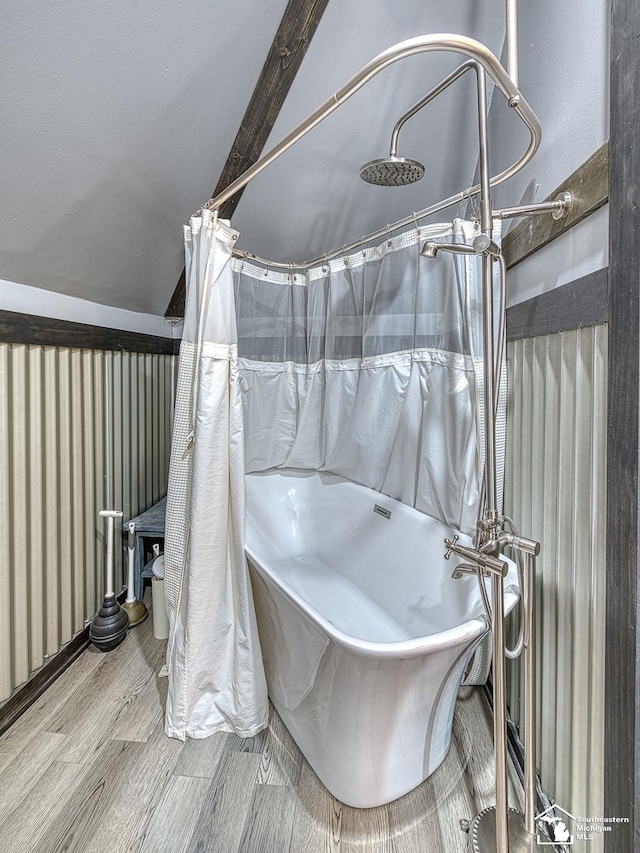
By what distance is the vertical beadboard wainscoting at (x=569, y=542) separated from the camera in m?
1.05

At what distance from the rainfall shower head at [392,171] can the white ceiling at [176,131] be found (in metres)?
0.79

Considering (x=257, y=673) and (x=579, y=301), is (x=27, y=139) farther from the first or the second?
(x=257, y=673)

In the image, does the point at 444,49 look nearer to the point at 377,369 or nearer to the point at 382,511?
the point at 377,369

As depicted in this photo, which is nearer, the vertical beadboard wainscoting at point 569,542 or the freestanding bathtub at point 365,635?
the vertical beadboard wainscoting at point 569,542

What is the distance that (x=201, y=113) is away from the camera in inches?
73.7

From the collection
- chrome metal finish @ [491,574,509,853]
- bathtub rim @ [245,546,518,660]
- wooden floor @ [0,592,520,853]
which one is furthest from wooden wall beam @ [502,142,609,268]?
wooden floor @ [0,592,520,853]

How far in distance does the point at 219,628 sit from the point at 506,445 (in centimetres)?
120

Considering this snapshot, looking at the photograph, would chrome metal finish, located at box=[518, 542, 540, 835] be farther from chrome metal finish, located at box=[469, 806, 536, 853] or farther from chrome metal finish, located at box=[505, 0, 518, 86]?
chrome metal finish, located at box=[505, 0, 518, 86]

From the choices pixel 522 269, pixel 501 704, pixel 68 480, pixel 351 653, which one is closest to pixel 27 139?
pixel 68 480

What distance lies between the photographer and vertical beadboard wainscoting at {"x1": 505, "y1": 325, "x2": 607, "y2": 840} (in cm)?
105

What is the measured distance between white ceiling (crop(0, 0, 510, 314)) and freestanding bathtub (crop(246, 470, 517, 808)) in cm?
129

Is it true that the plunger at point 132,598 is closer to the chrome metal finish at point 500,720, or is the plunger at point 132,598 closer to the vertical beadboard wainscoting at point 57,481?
the vertical beadboard wainscoting at point 57,481

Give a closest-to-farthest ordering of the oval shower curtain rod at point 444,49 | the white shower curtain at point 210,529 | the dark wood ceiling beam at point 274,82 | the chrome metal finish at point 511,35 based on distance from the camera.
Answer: the oval shower curtain rod at point 444,49
the chrome metal finish at point 511,35
the white shower curtain at point 210,529
the dark wood ceiling beam at point 274,82

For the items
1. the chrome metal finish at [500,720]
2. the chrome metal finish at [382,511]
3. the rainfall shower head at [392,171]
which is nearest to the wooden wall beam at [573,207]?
the rainfall shower head at [392,171]
